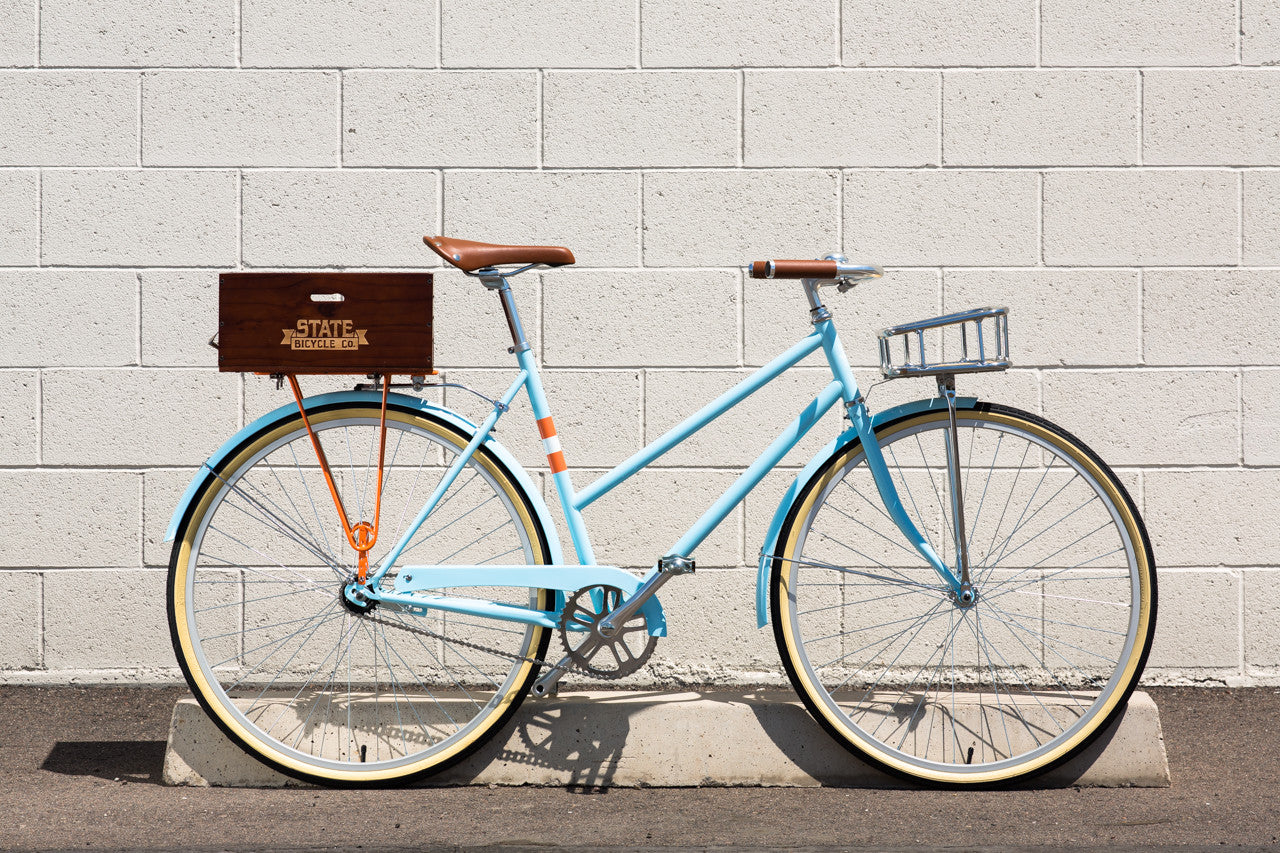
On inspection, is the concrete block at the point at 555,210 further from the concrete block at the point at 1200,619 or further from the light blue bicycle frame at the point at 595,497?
the concrete block at the point at 1200,619

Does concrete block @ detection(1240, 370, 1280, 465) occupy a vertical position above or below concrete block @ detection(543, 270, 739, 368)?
below

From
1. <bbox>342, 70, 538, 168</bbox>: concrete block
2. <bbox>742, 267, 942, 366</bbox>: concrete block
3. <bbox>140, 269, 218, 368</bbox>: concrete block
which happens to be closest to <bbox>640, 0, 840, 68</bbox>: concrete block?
<bbox>342, 70, 538, 168</bbox>: concrete block

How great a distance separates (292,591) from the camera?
3.04 metres

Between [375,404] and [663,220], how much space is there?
3.60 feet

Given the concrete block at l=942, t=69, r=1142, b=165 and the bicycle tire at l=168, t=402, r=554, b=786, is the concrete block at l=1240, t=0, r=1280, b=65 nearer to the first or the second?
the concrete block at l=942, t=69, r=1142, b=165

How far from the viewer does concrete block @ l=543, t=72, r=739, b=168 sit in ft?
9.93

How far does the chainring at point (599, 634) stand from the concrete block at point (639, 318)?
0.92 m

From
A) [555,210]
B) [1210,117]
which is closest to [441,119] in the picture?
[555,210]

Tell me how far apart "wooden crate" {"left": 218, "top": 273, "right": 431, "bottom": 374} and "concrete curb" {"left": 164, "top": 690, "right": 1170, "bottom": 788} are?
849 millimetres

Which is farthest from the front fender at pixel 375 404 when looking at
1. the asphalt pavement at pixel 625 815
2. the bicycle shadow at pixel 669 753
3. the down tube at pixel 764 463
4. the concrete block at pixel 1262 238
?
the concrete block at pixel 1262 238

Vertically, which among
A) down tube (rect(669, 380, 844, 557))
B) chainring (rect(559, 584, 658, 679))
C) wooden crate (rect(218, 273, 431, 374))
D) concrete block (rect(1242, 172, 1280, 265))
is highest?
concrete block (rect(1242, 172, 1280, 265))

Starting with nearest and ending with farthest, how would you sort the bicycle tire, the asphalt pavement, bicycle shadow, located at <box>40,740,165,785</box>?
the asphalt pavement → bicycle shadow, located at <box>40,740,165,785</box> → the bicycle tire

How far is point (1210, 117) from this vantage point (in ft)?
9.93

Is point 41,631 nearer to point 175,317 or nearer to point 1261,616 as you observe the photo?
point 175,317
